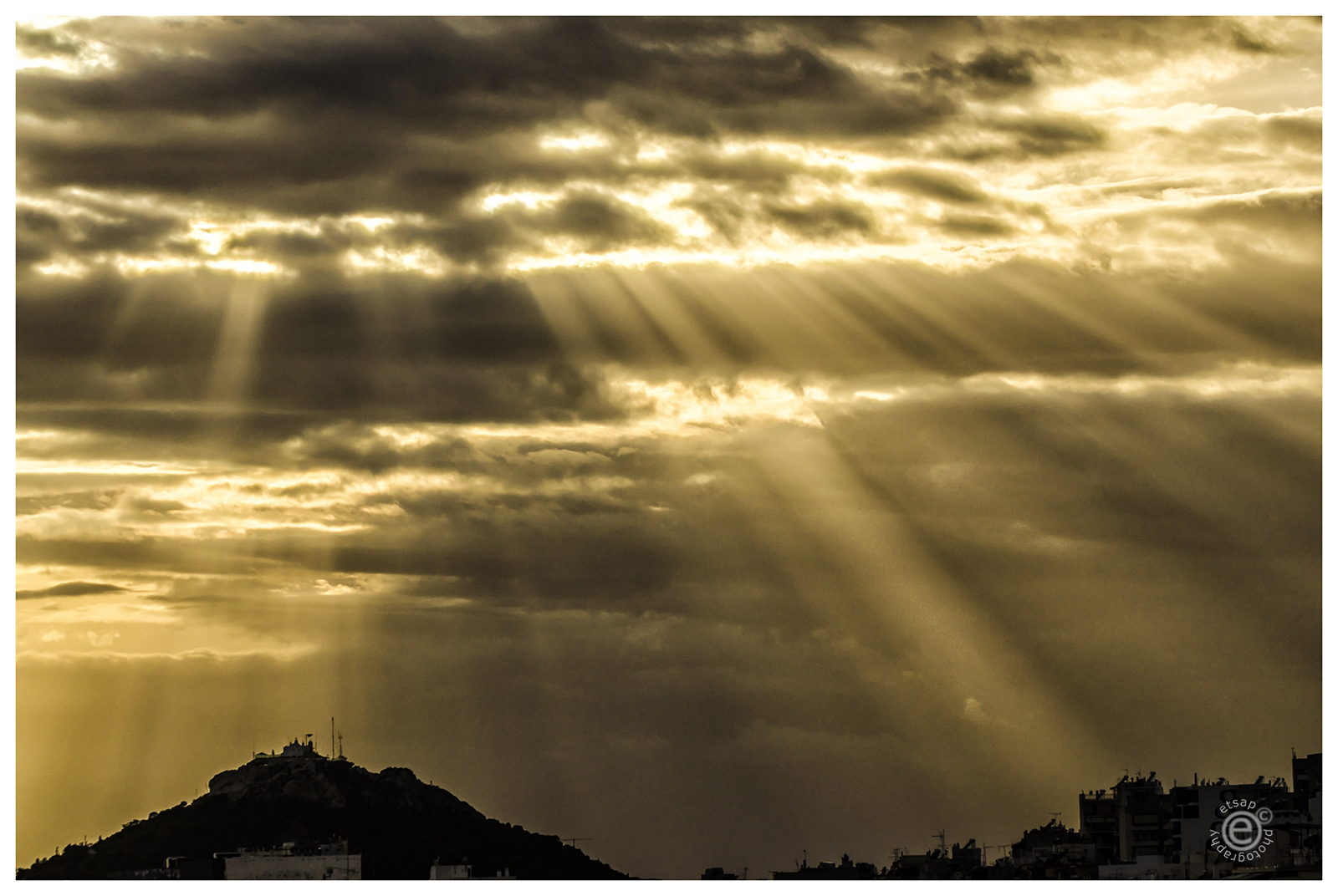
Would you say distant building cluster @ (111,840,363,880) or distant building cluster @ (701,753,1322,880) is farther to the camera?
distant building cluster @ (111,840,363,880)

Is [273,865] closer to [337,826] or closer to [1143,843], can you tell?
[337,826]

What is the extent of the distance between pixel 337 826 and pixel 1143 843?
21.7 meters

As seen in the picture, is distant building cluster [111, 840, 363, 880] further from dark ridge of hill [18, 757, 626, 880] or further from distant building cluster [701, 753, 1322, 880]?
distant building cluster [701, 753, 1322, 880]

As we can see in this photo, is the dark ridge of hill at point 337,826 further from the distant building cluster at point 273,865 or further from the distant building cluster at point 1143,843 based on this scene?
the distant building cluster at point 1143,843

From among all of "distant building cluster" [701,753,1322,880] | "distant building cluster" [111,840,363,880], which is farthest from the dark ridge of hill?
"distant building cluster" [701,753,1322,880]

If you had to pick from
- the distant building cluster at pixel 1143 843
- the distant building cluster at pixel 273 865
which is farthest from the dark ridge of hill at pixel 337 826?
the distant building cluster at pixel 1143 843

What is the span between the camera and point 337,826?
4934cm

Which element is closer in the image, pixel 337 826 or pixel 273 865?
pixel 273 865

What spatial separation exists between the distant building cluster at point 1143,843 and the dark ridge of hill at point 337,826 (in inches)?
322

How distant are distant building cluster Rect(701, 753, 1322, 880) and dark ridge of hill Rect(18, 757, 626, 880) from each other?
818cm

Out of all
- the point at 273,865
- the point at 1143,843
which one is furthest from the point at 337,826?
the point at 1143,843

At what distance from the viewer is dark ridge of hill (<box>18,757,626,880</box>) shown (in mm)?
43406

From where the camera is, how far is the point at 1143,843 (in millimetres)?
40469
